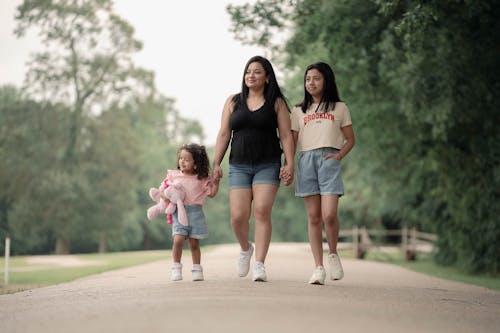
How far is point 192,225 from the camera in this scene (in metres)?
7.60

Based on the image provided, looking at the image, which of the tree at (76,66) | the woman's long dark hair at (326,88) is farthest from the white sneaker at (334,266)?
the tree at (76,66)

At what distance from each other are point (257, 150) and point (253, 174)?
0.29 meters

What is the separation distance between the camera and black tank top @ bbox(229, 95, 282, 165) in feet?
23.3

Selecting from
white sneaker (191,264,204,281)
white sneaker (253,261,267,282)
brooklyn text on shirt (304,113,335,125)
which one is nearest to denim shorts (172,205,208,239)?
white sneaker (191,264,204,281)

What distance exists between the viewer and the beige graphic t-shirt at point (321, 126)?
7.23 meters

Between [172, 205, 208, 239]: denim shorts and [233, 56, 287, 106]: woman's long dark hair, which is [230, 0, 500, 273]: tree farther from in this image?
[172, 205, 208, 239]: denim shorts

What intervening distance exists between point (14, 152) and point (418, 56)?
24.8m

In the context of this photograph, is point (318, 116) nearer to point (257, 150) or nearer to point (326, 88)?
point (326, 88)

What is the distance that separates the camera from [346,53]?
1501cm

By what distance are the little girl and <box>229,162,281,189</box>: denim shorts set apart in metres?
0.39

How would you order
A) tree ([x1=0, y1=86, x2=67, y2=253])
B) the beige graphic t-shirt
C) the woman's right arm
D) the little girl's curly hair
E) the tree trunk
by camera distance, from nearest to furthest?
the beige graphic t-shirt
the woman's right arm
the little girl's curly hair
tree ([x1=0, y1=86, x2=67, y2=253])
the tree trunk

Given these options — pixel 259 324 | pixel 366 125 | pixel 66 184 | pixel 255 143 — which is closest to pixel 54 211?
pixel 66 184

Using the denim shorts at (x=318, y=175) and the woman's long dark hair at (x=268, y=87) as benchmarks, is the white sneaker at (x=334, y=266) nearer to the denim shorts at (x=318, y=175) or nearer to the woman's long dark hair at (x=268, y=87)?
the denim shorts at (x=318, y=175)

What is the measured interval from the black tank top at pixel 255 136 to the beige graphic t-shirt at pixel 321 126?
305 mm
